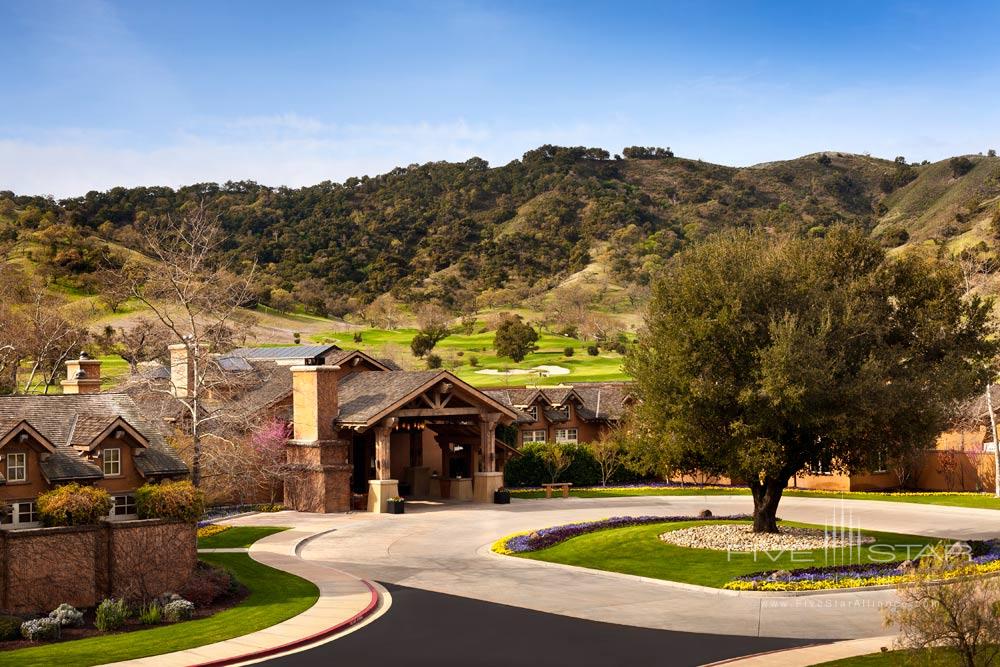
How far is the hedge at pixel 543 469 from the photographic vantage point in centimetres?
5541

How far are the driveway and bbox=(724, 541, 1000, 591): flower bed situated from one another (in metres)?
0.56

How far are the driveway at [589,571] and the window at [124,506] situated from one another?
6358mm

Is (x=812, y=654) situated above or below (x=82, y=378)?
below

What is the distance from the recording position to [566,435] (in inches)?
2367

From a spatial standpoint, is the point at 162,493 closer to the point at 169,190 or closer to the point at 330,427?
the point at 330,427

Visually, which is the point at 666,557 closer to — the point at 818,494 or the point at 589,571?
the point at 589,571

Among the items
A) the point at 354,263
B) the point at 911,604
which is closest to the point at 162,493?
the point at 911,604

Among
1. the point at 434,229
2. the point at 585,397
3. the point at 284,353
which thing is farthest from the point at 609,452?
the point at 434,229

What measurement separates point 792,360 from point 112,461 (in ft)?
61.5

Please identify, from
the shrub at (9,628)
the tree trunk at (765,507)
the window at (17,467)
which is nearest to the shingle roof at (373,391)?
the tree trunk at (765,507)

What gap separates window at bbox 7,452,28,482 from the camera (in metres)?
26.0

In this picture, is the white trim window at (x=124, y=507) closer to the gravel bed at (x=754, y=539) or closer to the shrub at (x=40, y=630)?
the shrub at (x=40, y=630)

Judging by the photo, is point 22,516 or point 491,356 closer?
point 22,516

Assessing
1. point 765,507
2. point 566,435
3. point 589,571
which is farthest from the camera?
point 566,435
